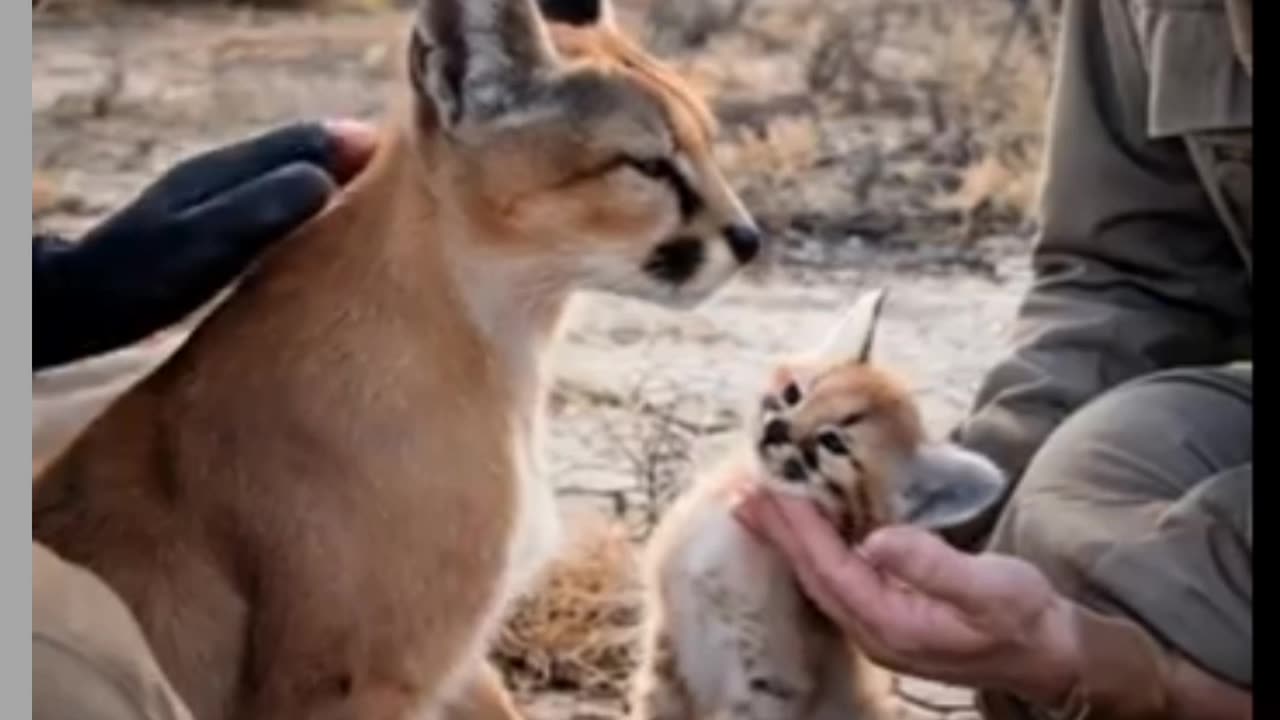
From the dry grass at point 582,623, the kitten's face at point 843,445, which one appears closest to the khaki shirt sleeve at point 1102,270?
the kitten's face at point 843,445

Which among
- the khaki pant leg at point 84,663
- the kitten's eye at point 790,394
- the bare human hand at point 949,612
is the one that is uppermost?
the khaki pant leg at point 84,663

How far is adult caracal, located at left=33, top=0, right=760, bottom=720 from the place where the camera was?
2121 mm

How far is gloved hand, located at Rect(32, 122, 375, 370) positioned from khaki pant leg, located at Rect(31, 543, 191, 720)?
9.5 inches

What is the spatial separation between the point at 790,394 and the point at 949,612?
0.61 ft

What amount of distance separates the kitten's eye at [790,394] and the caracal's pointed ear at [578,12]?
0.30 m

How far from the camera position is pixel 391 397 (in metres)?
2.16

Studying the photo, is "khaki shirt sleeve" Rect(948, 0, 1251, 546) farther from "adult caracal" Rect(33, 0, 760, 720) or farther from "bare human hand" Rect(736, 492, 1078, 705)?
"adult caracal" Rect(33, 0, 760, 720)

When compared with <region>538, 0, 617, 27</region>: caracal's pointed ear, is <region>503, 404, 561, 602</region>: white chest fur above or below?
below

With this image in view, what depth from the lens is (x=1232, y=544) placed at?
2.31 metres

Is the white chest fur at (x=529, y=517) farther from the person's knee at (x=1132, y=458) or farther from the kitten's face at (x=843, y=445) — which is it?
the person's knee at (x=1132, y=458)

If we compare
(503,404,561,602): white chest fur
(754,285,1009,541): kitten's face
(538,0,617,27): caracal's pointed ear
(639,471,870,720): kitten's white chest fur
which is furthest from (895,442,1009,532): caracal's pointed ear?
(538,0,617,27): caracal's pointed ear

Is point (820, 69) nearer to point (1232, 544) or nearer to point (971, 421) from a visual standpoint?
point (971, 421)

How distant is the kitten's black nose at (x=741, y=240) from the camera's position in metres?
2.15

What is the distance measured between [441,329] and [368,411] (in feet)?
0.25
